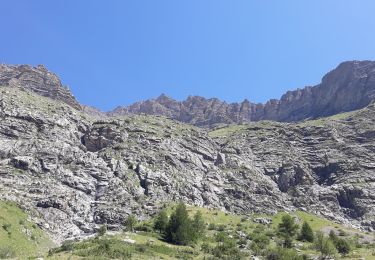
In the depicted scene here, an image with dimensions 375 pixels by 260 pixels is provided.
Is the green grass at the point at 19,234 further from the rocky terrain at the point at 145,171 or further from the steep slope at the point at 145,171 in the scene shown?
the steep slope at the point at 145,171

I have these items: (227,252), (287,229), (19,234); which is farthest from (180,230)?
(287,229)

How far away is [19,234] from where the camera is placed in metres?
91.2

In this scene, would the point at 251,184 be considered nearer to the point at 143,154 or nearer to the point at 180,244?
the point at 143,154

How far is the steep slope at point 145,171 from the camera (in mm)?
117812

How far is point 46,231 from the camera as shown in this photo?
101 metres

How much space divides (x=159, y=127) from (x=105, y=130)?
90.7ft

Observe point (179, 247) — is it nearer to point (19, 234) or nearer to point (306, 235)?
point (19, 234)

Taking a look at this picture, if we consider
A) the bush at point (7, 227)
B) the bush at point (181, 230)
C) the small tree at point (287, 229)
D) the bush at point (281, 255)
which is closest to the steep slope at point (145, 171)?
the bush at point (7, 227)

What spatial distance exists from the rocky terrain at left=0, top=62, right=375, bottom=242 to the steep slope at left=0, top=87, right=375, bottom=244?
367mm

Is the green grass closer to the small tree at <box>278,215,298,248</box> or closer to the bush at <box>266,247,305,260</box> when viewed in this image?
the bush at <box>266,247,305,260</box>

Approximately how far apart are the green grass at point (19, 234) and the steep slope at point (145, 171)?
4.35m

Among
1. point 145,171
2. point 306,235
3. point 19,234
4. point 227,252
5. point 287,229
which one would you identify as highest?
point 145,171

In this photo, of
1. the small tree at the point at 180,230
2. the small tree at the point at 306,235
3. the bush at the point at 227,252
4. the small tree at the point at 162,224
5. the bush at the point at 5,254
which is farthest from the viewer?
the small tree at the point at 306,235

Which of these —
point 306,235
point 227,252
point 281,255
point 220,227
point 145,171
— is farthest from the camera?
point 145,171
